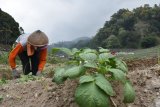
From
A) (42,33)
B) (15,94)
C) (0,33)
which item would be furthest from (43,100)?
(0,33)

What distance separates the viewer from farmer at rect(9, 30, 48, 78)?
7.88 meters

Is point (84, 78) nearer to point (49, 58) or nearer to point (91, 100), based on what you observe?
point (91, 100)

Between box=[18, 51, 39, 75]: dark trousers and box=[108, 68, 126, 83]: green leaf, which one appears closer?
box=[108, 68, 126, 83]: green leaf

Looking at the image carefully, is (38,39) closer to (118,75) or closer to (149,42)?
(118,75)

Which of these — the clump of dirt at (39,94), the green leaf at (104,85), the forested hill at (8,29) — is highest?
the forested hill at (8,29)

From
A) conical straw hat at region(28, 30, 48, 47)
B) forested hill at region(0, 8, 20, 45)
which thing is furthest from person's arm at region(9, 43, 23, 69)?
forested hill at region(0, 8, 20, 45)

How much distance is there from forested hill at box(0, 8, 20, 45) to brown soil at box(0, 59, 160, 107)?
16.2m

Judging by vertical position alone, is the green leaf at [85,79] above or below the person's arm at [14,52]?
below

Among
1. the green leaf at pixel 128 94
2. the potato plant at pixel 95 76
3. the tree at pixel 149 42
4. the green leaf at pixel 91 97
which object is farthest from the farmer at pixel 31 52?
the tree at pixel 149 42

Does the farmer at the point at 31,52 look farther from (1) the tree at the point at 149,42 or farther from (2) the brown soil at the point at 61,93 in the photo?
(1) the tree at the point at 149,42

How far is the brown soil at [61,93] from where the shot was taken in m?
4.12

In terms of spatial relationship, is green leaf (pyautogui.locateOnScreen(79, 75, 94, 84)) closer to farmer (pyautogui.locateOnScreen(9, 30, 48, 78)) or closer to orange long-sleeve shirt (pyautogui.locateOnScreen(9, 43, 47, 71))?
farmer (pyautogui.locateOnScreen(9, 30, 48, 78))

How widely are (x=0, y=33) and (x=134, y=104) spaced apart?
17.8m

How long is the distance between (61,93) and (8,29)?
1811cm
